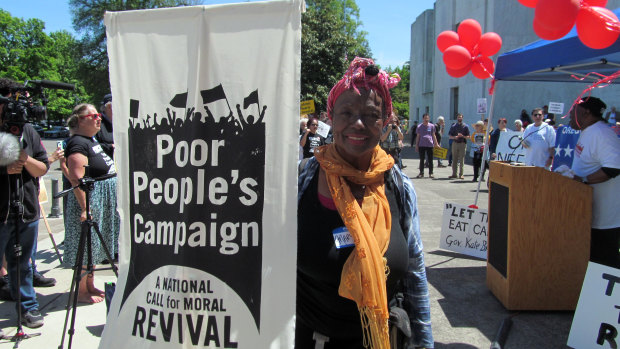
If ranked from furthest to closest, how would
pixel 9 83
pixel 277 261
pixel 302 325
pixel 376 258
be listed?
pixel 9 83
pixel 302 325
pixel 376 258
pixel 277 261

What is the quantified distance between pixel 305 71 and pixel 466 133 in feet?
45.1

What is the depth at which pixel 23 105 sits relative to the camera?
11.2 ft

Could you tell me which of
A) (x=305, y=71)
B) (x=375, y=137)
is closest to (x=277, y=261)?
(x=375, y=137)

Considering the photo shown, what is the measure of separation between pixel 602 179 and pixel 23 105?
16.7 feet

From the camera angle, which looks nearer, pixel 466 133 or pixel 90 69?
pixel 466 133

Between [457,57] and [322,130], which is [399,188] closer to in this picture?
[457,57]

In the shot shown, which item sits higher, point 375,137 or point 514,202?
point 375,137

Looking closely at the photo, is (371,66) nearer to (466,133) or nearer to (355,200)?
(355,200)

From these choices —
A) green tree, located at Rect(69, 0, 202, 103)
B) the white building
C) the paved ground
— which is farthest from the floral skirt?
green tree, located at Rect(69, 0, 202, 103)

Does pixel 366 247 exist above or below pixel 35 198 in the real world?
Result: above

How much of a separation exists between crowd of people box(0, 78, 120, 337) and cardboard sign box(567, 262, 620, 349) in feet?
12.8

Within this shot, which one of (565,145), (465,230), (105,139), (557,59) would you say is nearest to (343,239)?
(105,139)

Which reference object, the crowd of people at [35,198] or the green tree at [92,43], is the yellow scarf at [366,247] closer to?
the crowd of people at [35,198]

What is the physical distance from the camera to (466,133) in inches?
531
